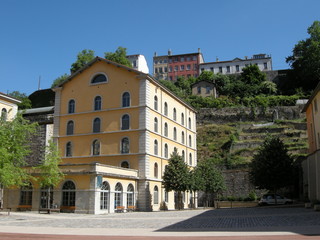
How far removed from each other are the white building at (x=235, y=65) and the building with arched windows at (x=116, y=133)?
56.6 m

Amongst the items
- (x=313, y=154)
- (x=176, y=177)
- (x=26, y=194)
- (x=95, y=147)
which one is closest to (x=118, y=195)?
(x=176, y=177)

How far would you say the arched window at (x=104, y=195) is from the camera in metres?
32.3

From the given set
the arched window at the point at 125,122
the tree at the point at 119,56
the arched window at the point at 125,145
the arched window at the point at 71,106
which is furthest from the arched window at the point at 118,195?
the tree at the point at 119,56

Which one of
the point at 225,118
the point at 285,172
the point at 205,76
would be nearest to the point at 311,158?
the point at 285,172

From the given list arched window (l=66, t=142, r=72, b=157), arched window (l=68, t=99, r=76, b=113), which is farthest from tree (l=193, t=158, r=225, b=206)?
arched window (l=68, t=99, r=76, b=113)

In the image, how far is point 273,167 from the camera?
38406 millimetres

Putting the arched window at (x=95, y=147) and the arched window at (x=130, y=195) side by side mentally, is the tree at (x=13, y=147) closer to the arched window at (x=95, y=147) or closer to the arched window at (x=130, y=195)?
the arched window at (x=95, y=147)

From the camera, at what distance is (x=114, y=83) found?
134 ft

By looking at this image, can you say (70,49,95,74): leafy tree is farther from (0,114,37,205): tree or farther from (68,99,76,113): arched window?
(0,114,37,205): tree

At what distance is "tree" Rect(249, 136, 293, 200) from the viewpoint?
38.3 meters

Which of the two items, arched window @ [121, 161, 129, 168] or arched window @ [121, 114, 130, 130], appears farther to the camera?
arched window @ [121, 114, 130, 130]

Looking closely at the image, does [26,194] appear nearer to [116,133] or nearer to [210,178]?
A: [116,133]

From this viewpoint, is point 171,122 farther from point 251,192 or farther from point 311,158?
point 311,158

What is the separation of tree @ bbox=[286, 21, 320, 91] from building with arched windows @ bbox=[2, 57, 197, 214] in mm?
42005
